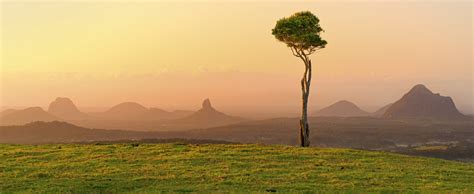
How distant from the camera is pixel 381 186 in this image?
26.2m

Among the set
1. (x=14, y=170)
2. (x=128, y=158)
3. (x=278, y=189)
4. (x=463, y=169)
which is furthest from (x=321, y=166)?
(x=14, y=170)

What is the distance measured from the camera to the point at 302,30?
54.3m

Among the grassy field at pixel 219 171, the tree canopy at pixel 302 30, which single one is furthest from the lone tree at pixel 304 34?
the grassy field at pixel 219 171

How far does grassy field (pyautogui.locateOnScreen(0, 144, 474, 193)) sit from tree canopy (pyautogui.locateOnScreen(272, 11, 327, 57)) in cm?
1658

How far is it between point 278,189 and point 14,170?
66.0ft

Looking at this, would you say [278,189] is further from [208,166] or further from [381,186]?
[208,166]

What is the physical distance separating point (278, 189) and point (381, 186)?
663 centimetres

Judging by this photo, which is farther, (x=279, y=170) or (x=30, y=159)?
(x=30, y=159)

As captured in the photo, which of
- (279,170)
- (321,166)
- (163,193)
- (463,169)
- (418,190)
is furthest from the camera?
(463,169)

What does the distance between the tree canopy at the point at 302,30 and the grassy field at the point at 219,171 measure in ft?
54.4

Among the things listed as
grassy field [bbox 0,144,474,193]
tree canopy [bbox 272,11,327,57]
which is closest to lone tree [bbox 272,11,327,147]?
tree canopy [bbox 272,11,327,57]

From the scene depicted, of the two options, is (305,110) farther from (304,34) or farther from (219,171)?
(219,171)

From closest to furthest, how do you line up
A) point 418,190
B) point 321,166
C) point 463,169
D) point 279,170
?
1. point 418,190
2. point 279,170
3. point 321,166
4. point 463,169

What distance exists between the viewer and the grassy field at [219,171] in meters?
25.8
